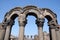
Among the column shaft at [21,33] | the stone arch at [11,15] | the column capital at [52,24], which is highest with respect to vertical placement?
the stone arch at [11,15]

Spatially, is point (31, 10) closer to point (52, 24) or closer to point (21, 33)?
point (52, 24)

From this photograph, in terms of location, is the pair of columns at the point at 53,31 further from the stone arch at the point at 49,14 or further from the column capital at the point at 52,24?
the stone arch at the point at 49,14

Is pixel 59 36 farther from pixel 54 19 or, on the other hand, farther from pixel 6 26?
pixel 6 26

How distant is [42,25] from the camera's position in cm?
1569

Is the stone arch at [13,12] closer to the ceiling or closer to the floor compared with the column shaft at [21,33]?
closer to the ceiling

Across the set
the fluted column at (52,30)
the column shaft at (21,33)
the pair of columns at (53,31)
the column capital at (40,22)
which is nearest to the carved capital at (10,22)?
the column shaft at (21,33)

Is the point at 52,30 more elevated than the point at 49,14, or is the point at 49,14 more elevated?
the point at 49,14

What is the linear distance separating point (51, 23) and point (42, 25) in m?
1.55

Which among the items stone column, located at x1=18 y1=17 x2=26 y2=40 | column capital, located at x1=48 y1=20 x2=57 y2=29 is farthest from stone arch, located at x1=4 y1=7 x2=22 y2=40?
column capital, located at x1=48 y1=20 x2=57 y2=29

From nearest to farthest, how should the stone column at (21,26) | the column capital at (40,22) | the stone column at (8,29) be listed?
the stone column at (21,26)
the column capital at (40,22)
the stone column at (8,29)

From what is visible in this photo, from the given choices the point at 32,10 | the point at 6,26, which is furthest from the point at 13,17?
the point at 32,10

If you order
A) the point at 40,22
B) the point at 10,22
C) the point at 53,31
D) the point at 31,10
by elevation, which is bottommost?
the point at 53,31

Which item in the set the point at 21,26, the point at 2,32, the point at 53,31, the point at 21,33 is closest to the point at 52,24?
the point at 53,31

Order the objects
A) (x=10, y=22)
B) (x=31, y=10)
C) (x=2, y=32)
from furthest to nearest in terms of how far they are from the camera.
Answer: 1. (x=10, y=22)
2. (x=31, y=10)
3. (x=2, y=32)
